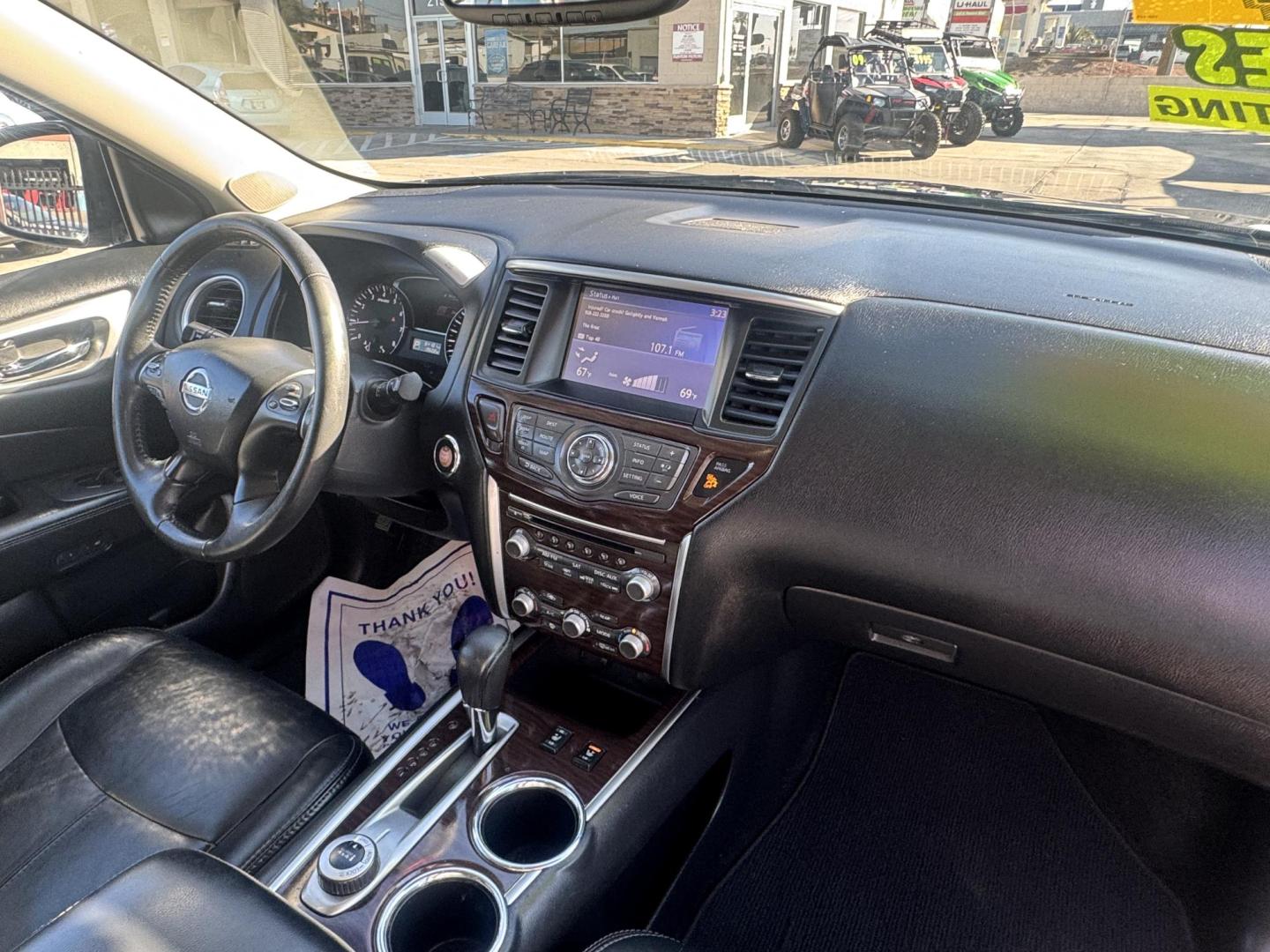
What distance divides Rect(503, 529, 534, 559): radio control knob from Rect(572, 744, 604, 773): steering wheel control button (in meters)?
0.34

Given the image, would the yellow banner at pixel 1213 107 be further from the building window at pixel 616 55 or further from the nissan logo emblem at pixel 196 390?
the building window at pixel 616 55

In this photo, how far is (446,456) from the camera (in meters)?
1.65

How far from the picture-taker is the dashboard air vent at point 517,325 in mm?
1549

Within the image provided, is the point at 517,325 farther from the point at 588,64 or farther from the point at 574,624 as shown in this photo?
the point at 588,64

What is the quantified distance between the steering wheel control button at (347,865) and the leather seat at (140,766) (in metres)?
0.16

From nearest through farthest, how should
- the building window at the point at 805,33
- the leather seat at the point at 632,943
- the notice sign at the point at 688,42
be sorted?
the leather seat at the point at 632,943
the building window at the point at 805,33
the notice sign at the point at 688,42

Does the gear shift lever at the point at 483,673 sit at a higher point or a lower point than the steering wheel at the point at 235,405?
lower

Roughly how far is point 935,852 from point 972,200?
133cm

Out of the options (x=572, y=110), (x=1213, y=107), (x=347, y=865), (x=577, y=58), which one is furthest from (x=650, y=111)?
(x=577, y=58)

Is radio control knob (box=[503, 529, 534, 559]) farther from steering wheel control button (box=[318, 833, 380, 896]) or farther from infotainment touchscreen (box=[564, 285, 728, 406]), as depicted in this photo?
steering wheel control button (box=[318, 833, 380, 896])

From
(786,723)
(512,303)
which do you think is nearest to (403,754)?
(512,303)

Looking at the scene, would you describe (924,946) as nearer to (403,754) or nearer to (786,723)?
(786,723)

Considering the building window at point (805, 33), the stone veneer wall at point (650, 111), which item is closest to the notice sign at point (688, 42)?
the stone veneer wall at point (650, 111)

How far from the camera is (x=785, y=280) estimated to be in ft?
4.49
